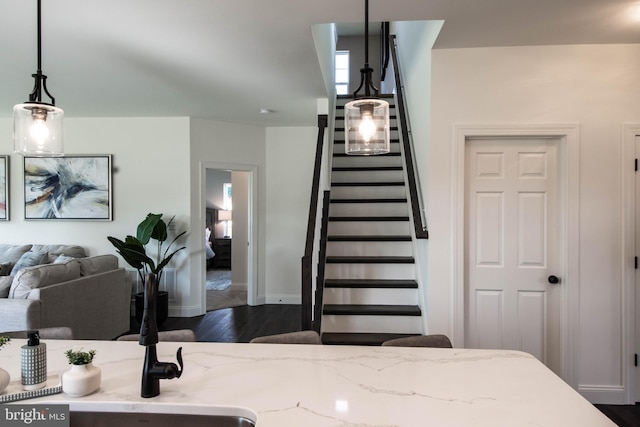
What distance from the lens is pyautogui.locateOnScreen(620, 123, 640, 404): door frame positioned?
2.74 metres

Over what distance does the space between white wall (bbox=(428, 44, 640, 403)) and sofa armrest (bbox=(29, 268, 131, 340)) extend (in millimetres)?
3468

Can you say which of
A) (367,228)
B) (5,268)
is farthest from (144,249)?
(367,228)

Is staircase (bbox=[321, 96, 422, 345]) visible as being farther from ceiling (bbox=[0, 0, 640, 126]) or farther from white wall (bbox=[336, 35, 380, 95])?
white wall (bbox=[336, 35, 380, 95])

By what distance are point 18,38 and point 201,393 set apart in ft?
9.50

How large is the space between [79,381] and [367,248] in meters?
2.86

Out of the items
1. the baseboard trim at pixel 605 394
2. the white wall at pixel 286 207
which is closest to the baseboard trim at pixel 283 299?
the white wall at pixel 286 207

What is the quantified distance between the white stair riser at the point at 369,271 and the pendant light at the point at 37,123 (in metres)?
2.45

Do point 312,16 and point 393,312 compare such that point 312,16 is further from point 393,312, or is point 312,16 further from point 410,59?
point 393,312

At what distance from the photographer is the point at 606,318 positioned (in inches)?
109

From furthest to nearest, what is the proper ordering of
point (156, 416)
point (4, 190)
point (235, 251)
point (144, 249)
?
point (235, 251)
point (4, 190)
point (144, 249)
point (156, 416)

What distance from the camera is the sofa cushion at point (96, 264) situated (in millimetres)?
3871

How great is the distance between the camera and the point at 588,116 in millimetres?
2744

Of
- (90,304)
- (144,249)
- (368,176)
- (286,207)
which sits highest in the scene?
(368,176)

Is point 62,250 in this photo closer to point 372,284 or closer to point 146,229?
point 146,229
